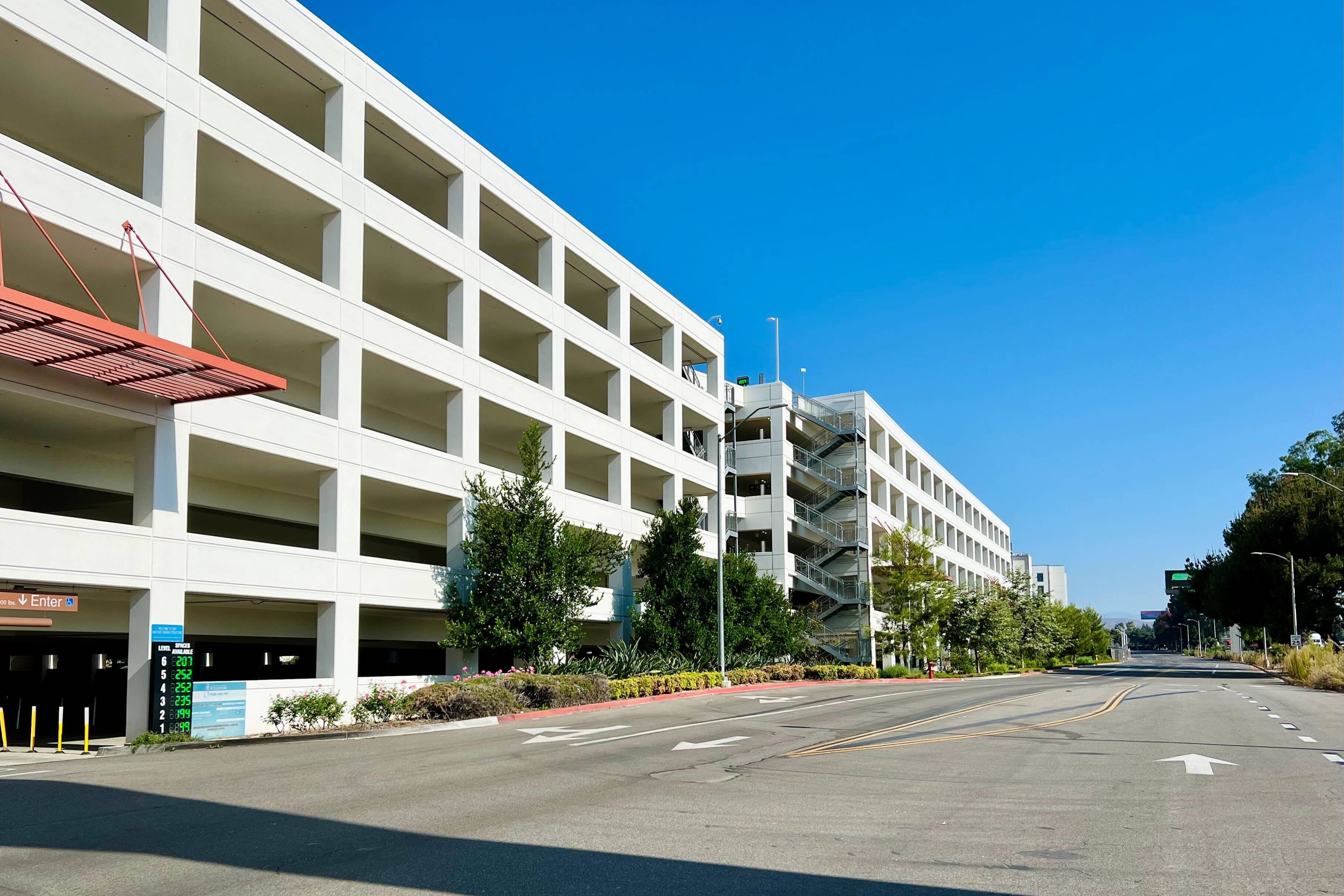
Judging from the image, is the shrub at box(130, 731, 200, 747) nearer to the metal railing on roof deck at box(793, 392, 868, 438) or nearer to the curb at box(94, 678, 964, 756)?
the curb at box(94, 678, 964, 756)

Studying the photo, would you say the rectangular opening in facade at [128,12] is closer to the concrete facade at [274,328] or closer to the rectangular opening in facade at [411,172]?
the concrete facade at [274,328]

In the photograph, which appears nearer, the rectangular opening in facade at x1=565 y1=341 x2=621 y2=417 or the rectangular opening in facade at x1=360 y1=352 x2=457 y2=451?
the rectangular opening in facade at x1=360 y1=352 x2=457 y2=451

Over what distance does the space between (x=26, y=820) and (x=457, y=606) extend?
19.8 m

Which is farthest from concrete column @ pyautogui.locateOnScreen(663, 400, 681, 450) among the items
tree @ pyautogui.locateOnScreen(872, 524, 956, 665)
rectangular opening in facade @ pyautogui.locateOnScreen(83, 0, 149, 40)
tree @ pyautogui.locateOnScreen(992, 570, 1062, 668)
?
tree @ pyautogui.locateOnScreen(992, 570, 1062, 668)

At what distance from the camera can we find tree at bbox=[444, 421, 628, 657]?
29.9m

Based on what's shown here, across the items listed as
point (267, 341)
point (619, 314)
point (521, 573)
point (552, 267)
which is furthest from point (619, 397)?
point (267, 341)

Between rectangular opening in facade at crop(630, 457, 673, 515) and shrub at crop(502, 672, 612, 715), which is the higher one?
rectangular opening in facade at crop(630, 457, 673, 515)

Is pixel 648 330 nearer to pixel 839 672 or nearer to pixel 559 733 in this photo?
pixel 839 672

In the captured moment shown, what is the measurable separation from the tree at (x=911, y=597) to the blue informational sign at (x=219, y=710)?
42098 millimetres

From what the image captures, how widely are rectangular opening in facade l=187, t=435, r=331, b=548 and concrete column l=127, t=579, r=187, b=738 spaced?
3.99m

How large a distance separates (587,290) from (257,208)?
16391mm

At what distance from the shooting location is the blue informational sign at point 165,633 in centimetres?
2175

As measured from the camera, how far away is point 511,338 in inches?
1529

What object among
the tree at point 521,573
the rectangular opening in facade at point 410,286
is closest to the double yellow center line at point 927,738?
the tree at point 521,573
